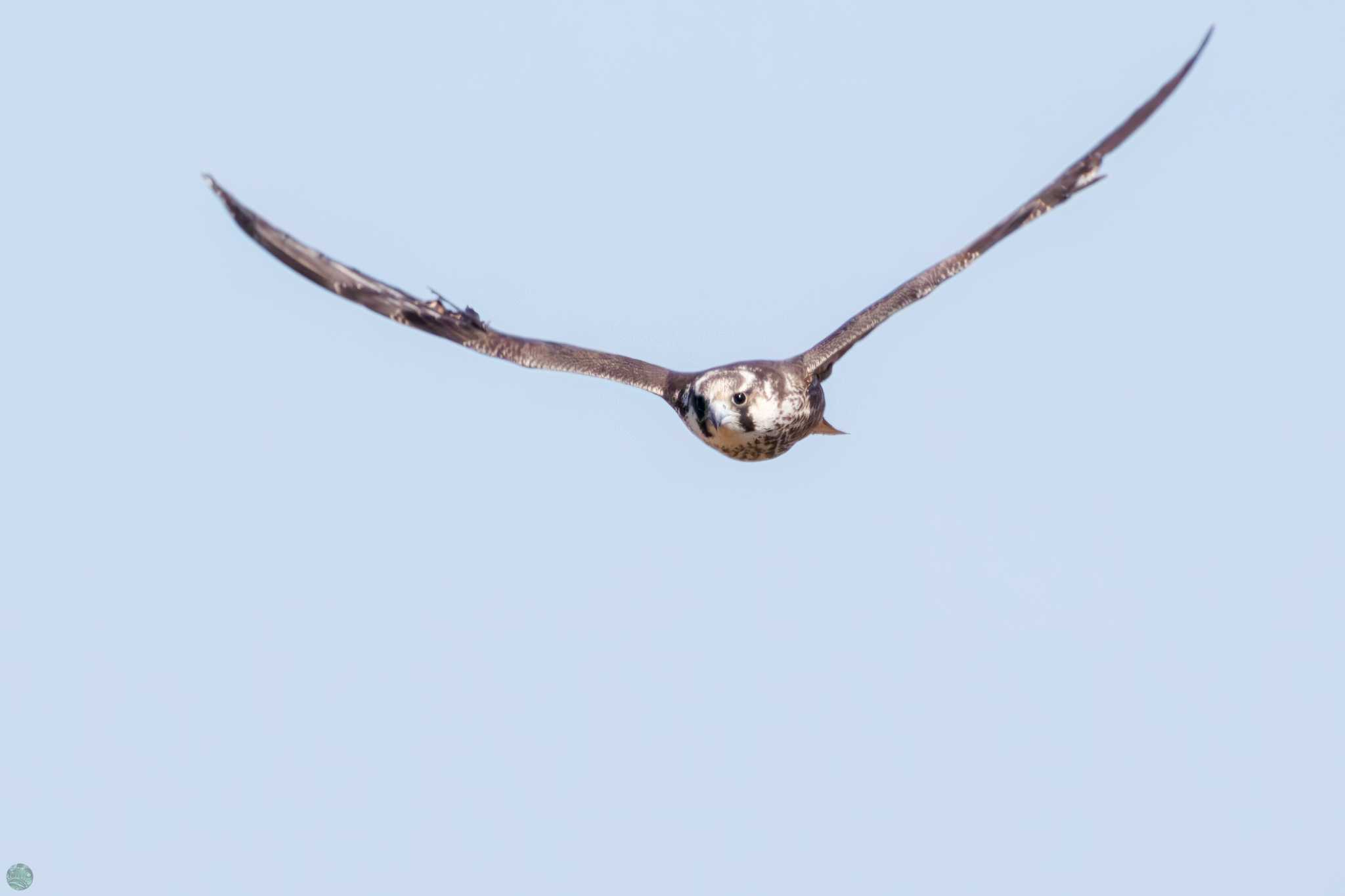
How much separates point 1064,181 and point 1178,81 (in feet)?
5.06

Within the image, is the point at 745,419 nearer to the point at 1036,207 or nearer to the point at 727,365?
the point at 727,365

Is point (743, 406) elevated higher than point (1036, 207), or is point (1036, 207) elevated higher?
point (1036, 207)

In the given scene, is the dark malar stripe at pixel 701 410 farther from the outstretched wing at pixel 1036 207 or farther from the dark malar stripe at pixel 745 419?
the outstretched wing at pixel 1036 207

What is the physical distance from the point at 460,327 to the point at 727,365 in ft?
9.95

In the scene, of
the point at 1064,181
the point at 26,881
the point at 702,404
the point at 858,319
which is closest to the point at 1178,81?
the point at 1064,181

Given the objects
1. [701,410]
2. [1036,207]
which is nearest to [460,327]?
[701,410]

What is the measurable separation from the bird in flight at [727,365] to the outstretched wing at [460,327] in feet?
0.03

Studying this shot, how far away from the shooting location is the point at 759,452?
26344 millimetres

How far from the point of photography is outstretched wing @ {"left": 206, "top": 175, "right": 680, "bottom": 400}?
84.2ft

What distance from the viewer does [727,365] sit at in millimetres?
26031

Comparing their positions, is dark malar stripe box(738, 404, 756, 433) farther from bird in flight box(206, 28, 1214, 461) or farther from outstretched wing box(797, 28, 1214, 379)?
outstretched wing box(797, 28, 1214, 379)

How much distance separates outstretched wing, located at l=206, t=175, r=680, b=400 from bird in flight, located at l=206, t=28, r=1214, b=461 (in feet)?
0.03

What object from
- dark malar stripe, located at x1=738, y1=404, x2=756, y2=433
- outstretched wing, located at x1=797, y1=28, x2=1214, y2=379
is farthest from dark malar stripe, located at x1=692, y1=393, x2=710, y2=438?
outstretched wing, located at x1=797, y1=28, x2=1214, y2=379

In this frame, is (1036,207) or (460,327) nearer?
(1036,207)
